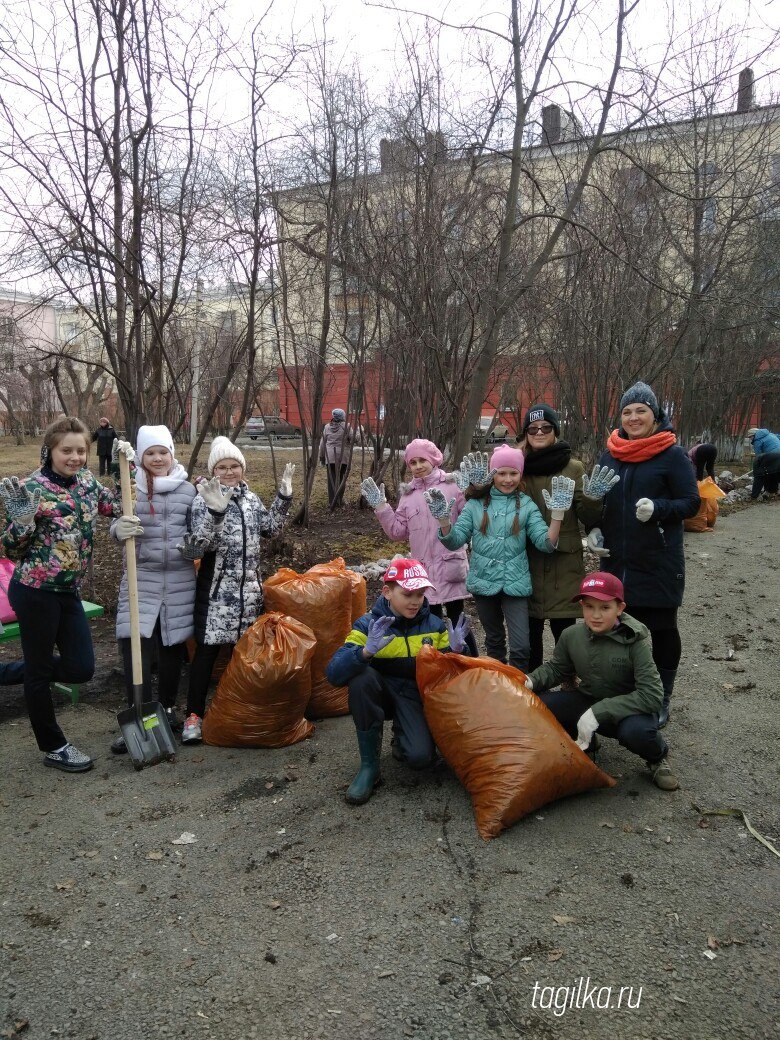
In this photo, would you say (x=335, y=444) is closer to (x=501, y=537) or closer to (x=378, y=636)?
(x=501, y=537)

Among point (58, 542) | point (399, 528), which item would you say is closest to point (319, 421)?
point (399, 528)

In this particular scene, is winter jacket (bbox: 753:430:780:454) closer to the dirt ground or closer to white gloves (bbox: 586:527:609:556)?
the dirt ground

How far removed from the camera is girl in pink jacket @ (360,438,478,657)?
13.6 ft

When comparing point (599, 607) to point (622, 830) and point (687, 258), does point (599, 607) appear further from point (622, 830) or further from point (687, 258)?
point (687, 258)

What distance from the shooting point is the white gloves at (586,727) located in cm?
304

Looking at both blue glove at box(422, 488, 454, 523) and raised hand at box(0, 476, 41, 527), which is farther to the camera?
blue glove at box(422, 488, 454, 523)

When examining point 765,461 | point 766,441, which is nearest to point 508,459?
point 765,461

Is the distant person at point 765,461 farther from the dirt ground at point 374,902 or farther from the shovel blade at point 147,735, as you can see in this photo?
the shovel blade at point 147,735

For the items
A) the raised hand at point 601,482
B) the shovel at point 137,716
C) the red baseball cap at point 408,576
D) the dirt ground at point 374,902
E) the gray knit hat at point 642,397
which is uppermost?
the gray knit hat at point 642,397

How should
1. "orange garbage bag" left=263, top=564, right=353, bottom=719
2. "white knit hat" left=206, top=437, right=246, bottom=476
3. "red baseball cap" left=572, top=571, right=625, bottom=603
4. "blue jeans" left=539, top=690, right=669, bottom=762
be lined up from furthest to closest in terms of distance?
"orange garbage bag" left=263, top=564, right=353, bottom=719, "white knit hat" left=206, top=437, right=246, bottom=476, "red baseball cap" left=572, top=571, right=625, bottom=603, "blue jeans" left=539, top=690, right=669, bottom=762

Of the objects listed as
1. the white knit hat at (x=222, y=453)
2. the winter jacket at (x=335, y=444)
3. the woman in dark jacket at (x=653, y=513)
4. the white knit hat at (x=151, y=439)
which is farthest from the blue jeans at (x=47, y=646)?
the winter jacket at (x=335, y=444)

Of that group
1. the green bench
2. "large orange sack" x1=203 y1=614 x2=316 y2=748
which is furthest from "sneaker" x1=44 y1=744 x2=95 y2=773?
the green bench

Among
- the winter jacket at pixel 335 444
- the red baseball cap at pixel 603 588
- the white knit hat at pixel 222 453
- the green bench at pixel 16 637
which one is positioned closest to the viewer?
the red baseball cap at pixel 603 588

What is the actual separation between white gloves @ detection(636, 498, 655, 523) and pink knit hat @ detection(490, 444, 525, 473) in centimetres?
65
